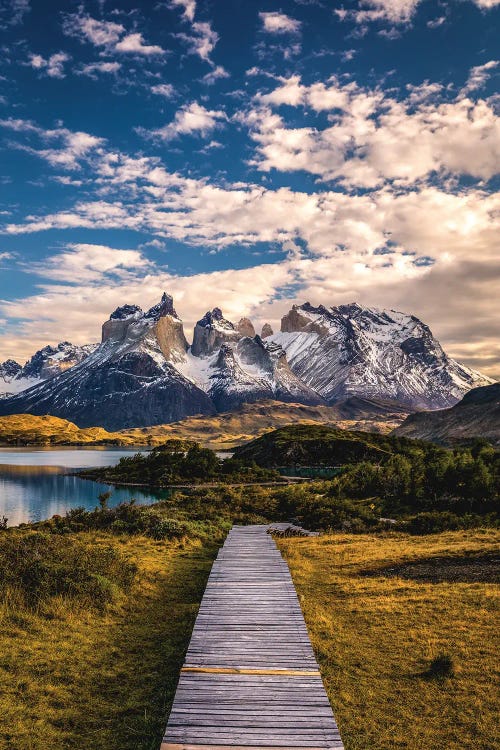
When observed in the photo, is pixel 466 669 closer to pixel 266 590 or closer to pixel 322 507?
pixel 266 590

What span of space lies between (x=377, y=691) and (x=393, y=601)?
7524mm

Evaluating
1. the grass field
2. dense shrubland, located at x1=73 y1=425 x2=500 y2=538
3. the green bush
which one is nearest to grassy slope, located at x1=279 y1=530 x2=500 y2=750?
the grass field

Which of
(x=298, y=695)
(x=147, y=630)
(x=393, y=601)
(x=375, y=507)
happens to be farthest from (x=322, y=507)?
(x=298, y=695)

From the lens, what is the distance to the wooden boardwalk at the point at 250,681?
386 inches

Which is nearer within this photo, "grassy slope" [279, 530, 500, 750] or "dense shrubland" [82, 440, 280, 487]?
"grassy slope" [279, 530, 500, 750]

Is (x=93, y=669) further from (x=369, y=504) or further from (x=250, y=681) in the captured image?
(x=369, y=504)

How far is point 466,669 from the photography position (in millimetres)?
14125

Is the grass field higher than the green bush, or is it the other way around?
the green bush

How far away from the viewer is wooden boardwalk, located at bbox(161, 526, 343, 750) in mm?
9812

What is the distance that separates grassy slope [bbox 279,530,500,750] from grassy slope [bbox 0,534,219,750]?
4.47m

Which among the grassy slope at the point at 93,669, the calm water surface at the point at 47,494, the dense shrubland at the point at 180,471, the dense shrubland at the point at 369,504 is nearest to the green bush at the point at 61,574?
the grassy slope at the point at 93,669

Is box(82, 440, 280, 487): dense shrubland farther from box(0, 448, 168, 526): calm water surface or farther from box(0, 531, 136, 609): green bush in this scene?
box(0, 531, 136, 609): green bush

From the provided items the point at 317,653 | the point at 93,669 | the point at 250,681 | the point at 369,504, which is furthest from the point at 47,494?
the point at 250,681

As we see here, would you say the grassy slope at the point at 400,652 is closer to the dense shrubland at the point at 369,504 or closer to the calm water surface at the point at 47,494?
the dense shrubland at the point at 369,504
